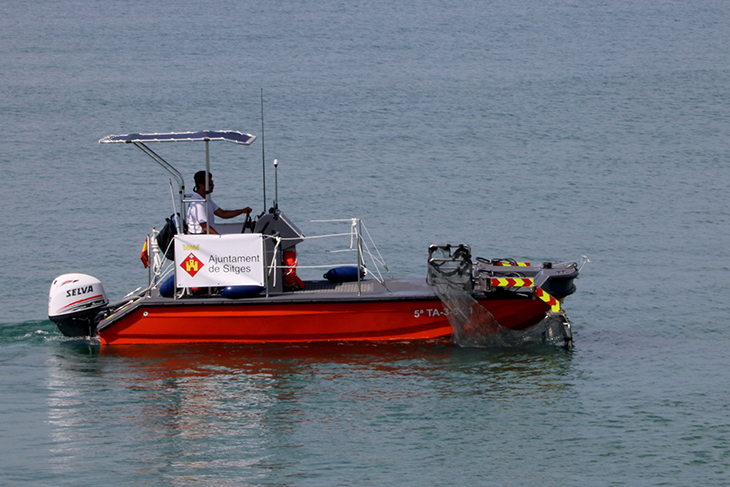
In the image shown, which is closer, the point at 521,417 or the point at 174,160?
the point at 521,417

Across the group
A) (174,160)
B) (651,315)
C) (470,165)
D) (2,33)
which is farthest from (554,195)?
(2,33)

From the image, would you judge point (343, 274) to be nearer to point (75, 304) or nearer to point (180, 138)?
point (180, 138)

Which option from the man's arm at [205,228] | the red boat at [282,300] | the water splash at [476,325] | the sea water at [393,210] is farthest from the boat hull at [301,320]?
the man's arm at [205,228]

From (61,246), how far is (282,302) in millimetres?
11359

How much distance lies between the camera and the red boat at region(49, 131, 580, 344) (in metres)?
12.3

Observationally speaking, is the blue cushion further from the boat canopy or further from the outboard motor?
the outboard motor

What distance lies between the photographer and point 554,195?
26875 mm

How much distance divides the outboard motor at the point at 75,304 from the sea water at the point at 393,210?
1.16ft

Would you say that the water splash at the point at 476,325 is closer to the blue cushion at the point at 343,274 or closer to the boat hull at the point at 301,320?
the boat hull at the point at 301,320

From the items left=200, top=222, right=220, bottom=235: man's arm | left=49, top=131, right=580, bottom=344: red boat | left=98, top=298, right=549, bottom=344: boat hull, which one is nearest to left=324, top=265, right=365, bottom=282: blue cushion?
left=49, top=131, right=580, bottom=344: red boat

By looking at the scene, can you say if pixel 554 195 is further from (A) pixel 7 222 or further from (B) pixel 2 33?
(B) pixel 2 33

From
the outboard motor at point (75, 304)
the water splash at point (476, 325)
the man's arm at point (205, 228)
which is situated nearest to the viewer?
the water splash at point (476, 325)

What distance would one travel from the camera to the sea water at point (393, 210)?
941 centimetres

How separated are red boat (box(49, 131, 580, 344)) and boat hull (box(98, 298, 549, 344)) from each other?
1 cm
